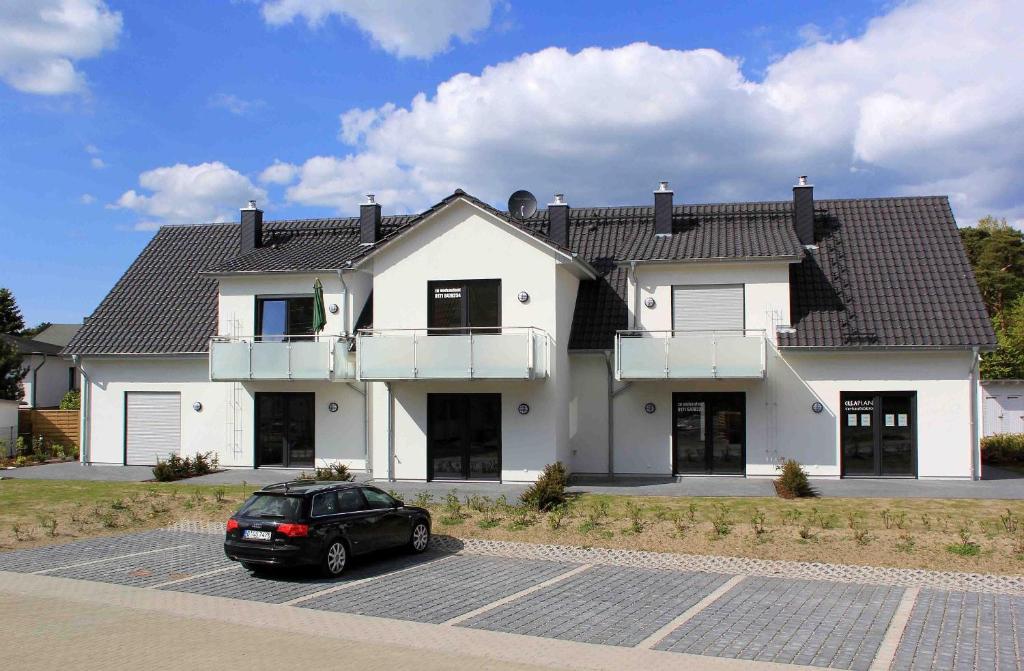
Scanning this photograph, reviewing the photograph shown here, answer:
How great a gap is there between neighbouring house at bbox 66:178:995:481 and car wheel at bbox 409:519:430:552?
629cm

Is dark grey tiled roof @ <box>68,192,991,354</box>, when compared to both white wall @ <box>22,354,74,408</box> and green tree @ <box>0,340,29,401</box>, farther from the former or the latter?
white wall @ <box>22,354,74,408</box>

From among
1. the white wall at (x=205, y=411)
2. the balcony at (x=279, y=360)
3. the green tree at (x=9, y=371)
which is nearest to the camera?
the balcony at (x=279, y=360)

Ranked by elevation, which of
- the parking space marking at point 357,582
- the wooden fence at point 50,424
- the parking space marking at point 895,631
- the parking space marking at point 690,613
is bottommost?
the parking space marking at point 357,582

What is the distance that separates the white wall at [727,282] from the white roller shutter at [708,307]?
14 centimetres

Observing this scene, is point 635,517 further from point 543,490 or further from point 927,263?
point 927,263

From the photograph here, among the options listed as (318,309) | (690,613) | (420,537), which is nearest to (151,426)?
(318,309)

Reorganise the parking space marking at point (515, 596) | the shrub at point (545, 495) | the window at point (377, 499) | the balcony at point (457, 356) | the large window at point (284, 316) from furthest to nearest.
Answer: the large window at point (284, 316) → the balcony at point (457, 356) → the shrub at point (545, 495) → the window at point (377, 499) → the parking space marking at point (515, 596)

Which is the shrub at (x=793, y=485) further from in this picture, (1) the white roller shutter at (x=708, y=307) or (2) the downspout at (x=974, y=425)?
(2) the downspout at (x=974, y=425)

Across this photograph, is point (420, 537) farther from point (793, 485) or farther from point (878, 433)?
point (878, 433)

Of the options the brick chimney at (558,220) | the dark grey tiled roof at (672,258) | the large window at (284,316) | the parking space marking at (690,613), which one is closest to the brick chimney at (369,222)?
the dark grey tiled roof at (672,258)

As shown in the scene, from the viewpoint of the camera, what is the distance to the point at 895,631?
9.89 m

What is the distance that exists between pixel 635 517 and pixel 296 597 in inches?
255

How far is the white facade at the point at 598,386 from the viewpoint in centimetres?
2145

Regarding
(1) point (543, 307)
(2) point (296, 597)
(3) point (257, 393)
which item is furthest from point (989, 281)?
(2) point (296, 597)
